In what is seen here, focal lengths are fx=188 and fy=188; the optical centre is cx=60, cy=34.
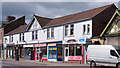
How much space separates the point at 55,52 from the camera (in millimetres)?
30703

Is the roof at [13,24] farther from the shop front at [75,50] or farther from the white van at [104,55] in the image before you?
the white van at [104,55]

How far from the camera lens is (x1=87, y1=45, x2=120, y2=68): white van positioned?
1795cm

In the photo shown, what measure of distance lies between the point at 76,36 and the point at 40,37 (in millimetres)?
9678

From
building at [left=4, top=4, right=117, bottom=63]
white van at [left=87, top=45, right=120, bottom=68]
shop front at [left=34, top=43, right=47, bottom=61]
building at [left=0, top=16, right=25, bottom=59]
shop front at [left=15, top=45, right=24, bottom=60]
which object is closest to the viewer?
white van at [left=87, top=45, right=120, bottom=68]

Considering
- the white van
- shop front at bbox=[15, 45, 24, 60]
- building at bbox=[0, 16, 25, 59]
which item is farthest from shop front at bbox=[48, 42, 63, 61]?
building at bbox=[0, 16, 25, 59]

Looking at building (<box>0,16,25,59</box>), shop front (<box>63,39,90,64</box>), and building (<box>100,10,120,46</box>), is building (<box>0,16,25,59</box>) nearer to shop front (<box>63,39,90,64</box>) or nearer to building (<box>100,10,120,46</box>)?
shop front (<box>63,39,90,64</box>)

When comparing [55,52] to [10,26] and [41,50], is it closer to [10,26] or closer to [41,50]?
[41,50]

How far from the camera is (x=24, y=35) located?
132ft

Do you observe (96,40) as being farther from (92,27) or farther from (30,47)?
(30,47)

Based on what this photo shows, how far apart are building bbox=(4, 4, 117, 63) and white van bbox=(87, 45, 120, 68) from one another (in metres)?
3.57

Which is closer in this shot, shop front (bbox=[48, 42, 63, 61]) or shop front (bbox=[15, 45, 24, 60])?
shop front (bbox=[48, 42, 63, 61])

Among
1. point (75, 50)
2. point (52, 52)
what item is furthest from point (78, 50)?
point (52, 52)

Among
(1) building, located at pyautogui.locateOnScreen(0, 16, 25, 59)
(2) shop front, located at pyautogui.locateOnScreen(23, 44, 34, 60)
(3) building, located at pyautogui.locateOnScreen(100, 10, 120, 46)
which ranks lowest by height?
(2) shop front, located at pyautogui.locateOnScreen(23, 44, 34, 60)

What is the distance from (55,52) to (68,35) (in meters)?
4.02
